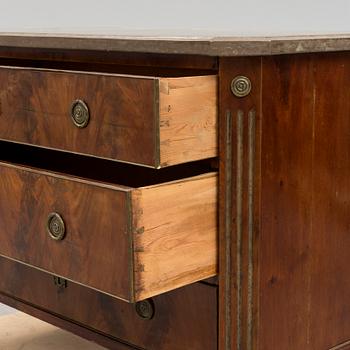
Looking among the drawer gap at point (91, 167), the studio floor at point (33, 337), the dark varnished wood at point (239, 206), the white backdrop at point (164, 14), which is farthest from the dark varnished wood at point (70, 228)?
the white backdrop at point (164, 14)

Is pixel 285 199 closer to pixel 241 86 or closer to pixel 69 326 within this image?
pixel 241 86

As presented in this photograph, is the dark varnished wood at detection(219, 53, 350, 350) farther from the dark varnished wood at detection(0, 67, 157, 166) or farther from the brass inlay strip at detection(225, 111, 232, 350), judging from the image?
the dark varnished wood at detection(0, 67, 157, 166)

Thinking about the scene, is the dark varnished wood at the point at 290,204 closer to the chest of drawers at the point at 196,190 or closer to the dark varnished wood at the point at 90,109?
the chest of drawers at the point at 196,190

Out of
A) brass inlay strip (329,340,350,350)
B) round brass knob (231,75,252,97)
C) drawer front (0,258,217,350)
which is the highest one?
round brass knob (231,75,252,97)

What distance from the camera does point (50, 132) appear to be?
5.32 ft

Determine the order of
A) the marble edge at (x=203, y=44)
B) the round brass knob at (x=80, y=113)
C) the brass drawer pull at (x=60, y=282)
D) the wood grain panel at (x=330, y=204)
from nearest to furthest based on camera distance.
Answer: the marble edge at (x=203, y=44) → the round brass knob at (x=80, y=113) → the wood grain panel at (x=330, y=204) → the brass drawer pull at (x=60, y=282)

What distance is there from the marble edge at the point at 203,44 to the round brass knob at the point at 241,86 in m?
0.06

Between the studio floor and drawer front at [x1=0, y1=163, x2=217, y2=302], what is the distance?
0.73 meters

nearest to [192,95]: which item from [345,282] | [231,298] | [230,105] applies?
[230,105]

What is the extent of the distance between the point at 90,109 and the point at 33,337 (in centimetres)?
103

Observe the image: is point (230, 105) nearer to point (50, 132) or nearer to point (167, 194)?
point (167, 194)

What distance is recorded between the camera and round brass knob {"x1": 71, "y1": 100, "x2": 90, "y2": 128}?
1536 mm

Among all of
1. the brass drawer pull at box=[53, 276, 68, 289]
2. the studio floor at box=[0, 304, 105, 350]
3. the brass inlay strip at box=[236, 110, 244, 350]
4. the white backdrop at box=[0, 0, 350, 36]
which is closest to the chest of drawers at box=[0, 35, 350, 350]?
the brass inlay strip at box=[236, 110, 244, 350]

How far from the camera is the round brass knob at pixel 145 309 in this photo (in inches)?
67.5
